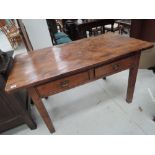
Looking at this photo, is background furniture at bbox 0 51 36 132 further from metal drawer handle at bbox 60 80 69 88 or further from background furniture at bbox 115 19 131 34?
background furniture at bbox 115 19 131 34

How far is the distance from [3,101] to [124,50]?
116 centimetres

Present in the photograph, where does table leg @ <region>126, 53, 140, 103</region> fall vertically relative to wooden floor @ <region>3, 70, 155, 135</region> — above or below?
above

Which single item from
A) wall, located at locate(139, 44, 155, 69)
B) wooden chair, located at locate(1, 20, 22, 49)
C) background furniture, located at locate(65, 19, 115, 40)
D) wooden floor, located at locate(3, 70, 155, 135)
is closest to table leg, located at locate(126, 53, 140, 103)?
wooden floor, located at locate(3, 70, 155, 135)

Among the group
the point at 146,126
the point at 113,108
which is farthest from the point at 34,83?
the point at 146,126

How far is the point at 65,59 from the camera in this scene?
1.14 meters

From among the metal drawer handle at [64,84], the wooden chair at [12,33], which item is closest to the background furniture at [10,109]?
the metal drawer handle at [64,84]

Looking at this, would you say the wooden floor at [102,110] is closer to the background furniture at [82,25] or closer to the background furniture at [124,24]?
the background furniture at [82,25]

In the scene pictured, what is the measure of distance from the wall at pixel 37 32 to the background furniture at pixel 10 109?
101cm

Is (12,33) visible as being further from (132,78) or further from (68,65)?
(132,78)

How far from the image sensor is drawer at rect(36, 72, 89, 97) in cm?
102

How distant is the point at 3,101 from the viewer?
119 cm

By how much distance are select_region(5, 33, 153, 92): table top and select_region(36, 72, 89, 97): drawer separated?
9cm

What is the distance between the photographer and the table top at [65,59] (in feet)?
3.11
